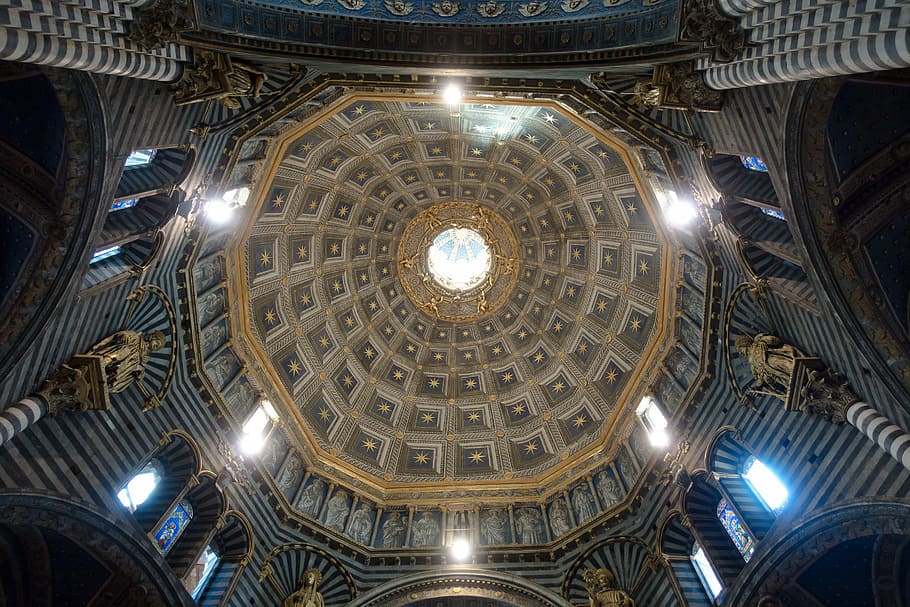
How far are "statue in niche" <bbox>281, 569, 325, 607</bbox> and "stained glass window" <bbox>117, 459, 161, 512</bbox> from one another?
21.9 feet

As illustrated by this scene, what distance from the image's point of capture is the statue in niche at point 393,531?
965 inches

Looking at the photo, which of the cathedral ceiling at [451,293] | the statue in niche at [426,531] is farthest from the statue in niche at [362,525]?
the statue in niche at [426,531]

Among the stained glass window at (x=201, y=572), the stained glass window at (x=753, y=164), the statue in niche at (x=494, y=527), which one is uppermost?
the stained glass window at (x=753, y=164)

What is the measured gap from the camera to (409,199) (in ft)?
109

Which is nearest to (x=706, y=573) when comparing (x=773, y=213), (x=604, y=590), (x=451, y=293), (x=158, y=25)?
(x=604, y=590)

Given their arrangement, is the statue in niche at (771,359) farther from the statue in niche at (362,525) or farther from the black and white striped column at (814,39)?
the statue in niche at (362,525)

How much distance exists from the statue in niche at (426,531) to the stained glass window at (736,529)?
1214cm

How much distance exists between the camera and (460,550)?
23.7 m

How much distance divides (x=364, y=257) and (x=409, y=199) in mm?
4555

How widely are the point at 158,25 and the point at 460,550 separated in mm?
21917

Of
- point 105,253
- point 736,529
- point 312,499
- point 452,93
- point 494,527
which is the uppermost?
point 452,93

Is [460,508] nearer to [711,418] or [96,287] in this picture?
[711,418]

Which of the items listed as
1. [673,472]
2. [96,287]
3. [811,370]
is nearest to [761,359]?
[811,370]

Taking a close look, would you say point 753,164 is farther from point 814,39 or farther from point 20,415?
point 20,415
